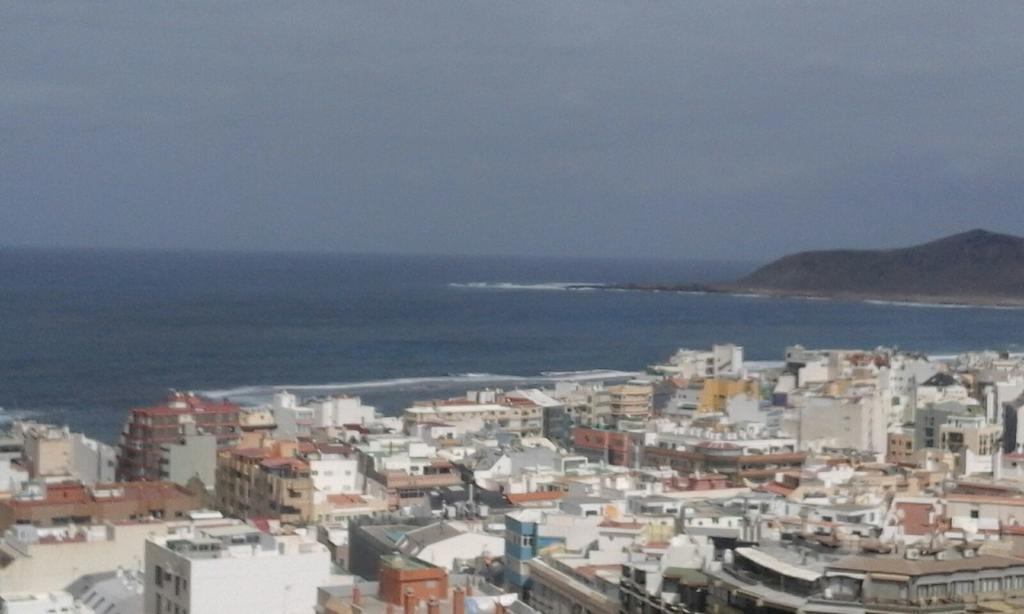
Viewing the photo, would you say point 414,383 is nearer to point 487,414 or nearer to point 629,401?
point 629,401

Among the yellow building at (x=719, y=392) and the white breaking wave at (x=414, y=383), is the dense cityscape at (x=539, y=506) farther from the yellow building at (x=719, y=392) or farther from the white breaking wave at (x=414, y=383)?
the white breaking wave at (x=414, y=383)

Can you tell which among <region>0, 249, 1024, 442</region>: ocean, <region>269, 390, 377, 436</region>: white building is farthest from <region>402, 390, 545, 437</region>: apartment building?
<region>0, 249, 1024, 442</region>: ocean

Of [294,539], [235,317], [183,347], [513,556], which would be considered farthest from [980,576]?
[235,317]

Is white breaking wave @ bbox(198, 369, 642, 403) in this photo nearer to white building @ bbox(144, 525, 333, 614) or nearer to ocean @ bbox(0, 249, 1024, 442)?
ocean @ bbox(0, 249, 1024, 442)

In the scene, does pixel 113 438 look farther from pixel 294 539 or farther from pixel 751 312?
pixel 751 312

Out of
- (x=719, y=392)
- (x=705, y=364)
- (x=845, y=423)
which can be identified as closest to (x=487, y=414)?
(x=719, y=392)

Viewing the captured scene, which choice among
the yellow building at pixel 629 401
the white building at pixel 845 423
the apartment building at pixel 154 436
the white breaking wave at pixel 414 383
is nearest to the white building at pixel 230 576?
the apartment building at pixel 154 436
